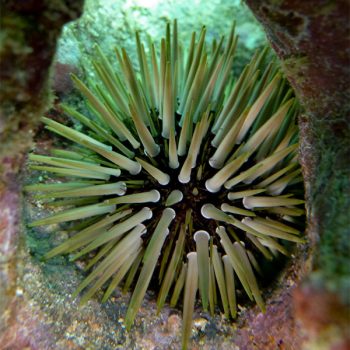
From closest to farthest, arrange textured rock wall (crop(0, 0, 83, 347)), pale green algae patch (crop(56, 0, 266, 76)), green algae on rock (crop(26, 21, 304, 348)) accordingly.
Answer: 1. textured rock wall (crop(0, 0, 83, 347))
2. green algae on rock (crop(26, 21, 304, 348))
3. pale green algae patch (crop(56, 0, 266, 76))

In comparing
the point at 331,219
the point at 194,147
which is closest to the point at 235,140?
the point at 194,147

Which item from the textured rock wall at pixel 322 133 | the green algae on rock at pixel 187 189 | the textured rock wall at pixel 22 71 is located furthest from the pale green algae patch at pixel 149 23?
the textured rock wall at pixel 322 133

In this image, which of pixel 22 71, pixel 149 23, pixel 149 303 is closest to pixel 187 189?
pixel 149 303

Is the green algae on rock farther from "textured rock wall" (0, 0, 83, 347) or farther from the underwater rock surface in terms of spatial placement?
"textured rock wall" (0, 0, 83, 347)

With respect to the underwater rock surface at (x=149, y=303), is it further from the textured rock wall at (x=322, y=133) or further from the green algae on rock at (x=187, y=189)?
the green algae on rock at (x=187, y=189)

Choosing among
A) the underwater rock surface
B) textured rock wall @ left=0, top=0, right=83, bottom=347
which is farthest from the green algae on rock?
textured rock wall @ left=0, top=0, right=83, bottom=347

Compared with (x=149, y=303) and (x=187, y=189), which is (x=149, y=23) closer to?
(x=187, y=189)
